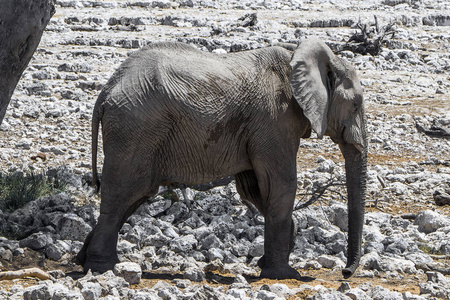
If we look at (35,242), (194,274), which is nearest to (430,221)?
(194,274)

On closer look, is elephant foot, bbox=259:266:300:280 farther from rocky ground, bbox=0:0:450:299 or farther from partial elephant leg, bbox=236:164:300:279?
rocky ground, bbox=0:0:450:299

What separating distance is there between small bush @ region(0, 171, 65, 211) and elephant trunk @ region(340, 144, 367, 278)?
3.20 m

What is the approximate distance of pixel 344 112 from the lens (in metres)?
7.33

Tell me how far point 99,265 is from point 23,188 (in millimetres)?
2154

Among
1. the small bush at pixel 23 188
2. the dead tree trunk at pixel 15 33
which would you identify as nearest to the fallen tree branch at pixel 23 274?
the dead tree trunk at pixel 15 33

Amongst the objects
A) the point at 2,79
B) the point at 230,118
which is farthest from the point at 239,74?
the point at 2,79

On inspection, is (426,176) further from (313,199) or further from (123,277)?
(123,277)

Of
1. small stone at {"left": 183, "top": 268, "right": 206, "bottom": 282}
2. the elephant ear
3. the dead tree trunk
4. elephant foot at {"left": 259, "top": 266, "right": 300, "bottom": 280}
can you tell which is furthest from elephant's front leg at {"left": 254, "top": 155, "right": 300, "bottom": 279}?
the dead tree trunk

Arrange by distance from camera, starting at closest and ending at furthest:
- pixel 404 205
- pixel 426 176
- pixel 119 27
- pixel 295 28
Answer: pixel 404 205, pixel 426 176, pixel 119 27, pixel 295 28

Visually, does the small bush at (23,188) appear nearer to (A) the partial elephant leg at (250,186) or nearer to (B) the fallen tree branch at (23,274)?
(A) the partial elephant leg at (250,186)

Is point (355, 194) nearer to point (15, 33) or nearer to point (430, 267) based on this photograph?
point (430, 267)

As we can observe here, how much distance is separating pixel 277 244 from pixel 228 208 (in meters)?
1.69

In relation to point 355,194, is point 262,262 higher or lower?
lower

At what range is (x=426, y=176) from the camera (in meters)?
10.8
